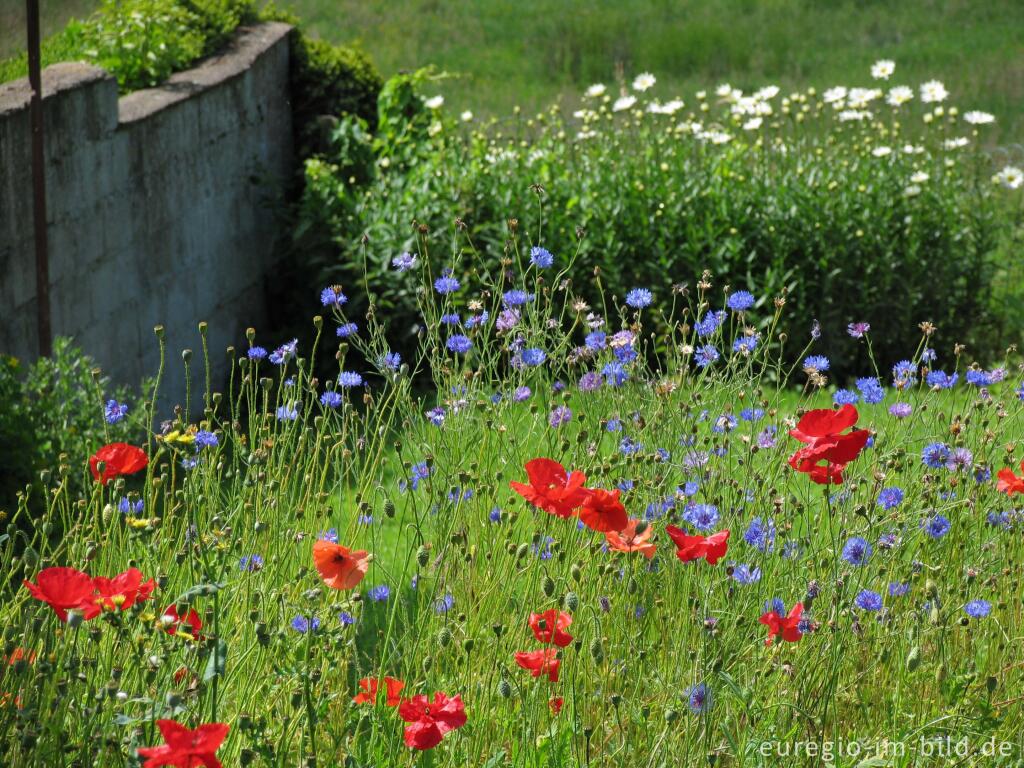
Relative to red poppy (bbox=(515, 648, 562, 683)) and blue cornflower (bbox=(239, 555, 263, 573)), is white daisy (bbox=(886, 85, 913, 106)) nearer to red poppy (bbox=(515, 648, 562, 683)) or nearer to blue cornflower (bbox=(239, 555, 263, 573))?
blue cornflower (bbox=(239, 555, 263, 573))

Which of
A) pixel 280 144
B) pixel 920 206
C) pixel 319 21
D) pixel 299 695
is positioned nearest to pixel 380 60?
pixel 319 21

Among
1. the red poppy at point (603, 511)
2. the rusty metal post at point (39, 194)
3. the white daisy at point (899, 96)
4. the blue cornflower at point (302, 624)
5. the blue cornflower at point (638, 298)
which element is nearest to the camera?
the red poppy at point (603, 511)

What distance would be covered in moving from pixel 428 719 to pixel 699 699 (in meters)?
0.46

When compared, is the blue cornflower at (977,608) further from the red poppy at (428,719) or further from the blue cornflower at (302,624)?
the blue cornflower at (302,624)

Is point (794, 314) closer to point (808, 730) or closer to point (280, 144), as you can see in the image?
point (280, 144)

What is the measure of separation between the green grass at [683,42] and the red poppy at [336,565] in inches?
455

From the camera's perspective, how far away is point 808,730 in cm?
252

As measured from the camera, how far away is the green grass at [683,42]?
14891 mm

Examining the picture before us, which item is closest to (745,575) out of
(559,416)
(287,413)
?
(559,416)

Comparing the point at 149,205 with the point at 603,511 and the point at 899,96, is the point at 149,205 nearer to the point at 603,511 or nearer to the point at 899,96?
the point at 603,511

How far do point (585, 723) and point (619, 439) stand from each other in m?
0.68

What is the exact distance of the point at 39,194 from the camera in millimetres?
4555

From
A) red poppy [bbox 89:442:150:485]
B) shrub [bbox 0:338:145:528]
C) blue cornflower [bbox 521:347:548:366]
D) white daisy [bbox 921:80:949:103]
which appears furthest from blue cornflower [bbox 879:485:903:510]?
white daisy [bbox 921:80:949:103]

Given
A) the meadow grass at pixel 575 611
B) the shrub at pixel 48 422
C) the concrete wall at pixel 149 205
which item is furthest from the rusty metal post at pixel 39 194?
the meadow grass at pixel 575 611
